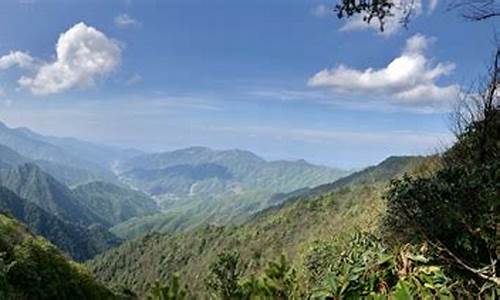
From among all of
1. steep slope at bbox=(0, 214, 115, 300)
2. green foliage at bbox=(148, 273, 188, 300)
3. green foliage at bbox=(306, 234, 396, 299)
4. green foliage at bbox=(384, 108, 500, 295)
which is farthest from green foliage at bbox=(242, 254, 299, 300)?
steep slope at bbox=(0, 214, 115, 300)

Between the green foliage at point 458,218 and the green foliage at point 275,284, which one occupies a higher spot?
the green foliage at point 458,218

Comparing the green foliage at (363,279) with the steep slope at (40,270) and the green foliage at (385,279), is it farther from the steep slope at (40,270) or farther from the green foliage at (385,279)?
the steep slope at (40,270)

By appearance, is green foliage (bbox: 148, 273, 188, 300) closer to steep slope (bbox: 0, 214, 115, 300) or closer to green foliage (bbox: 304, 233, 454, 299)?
green foliage (bbox: 304, 233, 454, 299)

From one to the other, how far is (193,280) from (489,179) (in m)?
178

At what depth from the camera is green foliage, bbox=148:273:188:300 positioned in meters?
4.01

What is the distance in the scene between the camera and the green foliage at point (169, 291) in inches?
158

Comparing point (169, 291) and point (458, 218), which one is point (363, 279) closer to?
point (169, 291)

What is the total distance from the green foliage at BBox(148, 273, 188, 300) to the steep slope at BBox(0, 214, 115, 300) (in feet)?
95.9

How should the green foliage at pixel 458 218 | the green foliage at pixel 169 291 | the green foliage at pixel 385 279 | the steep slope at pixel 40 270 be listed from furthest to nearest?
the steep slope at pixel 40 270, the green foliage at pixel 458 218, the green foliage at pixel 169 291, the green foliage at pixel 385 279

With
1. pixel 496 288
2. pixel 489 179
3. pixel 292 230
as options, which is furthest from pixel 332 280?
pixel 292 230

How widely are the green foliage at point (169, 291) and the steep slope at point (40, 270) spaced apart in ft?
95.9

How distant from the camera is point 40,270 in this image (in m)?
36.1

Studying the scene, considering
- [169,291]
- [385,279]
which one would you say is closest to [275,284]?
[169,291]

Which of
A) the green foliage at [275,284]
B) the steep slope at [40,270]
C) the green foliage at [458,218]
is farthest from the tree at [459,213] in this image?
the steep slope at [40,270]
